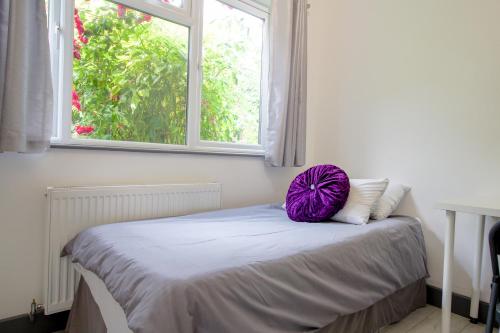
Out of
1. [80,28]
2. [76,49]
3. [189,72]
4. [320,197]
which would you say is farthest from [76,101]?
[320,197]

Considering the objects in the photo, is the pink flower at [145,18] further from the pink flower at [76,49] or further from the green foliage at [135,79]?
the pink flower at [76,49]

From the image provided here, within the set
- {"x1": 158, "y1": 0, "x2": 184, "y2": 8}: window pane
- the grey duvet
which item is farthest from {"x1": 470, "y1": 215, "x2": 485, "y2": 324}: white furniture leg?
{"x1": 158, "y1": 0, "x2": 184, "y2": 8}: window pane

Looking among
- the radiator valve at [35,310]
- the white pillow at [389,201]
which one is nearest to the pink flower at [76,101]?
the radiator valve at [35,310]

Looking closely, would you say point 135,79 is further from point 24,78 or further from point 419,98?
point 419,98

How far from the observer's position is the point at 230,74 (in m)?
2.36

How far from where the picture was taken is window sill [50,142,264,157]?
162 centimetres

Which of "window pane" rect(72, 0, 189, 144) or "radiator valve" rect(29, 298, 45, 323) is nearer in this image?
"radiator valve" rect(29, 298, 45, 323)

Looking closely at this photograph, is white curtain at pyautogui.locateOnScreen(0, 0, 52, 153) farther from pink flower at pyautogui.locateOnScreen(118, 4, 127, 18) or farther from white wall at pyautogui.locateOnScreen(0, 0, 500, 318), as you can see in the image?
pink flower at pyautogui.locateOnScreen(118, 4, 127, 18)

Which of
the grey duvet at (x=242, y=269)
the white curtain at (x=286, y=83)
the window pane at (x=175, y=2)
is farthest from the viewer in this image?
the white curtain at (x=286, y=83)

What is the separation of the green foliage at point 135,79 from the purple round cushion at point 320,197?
30.6 inches

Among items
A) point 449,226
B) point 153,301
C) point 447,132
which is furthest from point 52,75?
point 447,132

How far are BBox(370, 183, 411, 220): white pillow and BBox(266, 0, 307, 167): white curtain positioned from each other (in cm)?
70

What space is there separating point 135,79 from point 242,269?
140 cm

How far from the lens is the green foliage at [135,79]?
175 centimetres
